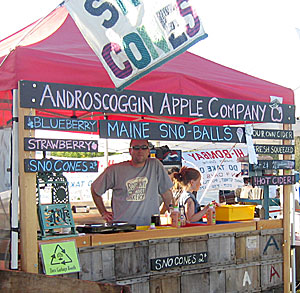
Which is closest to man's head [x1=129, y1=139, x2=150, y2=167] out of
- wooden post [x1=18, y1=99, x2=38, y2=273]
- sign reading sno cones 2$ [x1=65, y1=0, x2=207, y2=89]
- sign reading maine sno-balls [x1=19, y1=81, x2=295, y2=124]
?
sign reading maine sno-balls [x1=19, y1=81, x2=295, y2=124]

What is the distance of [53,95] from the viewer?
3506 mm

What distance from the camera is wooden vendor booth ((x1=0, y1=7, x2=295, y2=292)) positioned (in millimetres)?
3393

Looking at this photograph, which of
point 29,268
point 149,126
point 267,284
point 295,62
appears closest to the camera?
point 29,268

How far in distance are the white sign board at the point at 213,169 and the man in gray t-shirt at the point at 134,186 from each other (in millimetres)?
6432

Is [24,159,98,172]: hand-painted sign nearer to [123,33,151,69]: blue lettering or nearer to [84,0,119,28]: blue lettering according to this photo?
[123,33,151,69]: blue lettering

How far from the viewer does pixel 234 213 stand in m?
4.76

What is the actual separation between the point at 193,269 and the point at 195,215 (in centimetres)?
58

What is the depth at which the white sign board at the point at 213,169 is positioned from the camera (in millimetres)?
11305

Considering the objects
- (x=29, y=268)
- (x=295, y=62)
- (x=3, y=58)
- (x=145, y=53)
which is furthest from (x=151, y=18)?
(x=295, y=62)

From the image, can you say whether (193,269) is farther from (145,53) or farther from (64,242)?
(145,53)

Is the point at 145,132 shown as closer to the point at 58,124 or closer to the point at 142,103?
the point at 142,103

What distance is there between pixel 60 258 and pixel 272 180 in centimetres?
244

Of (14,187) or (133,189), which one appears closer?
(14,187)

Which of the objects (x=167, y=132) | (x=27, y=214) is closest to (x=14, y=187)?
(x=27, y=214)
